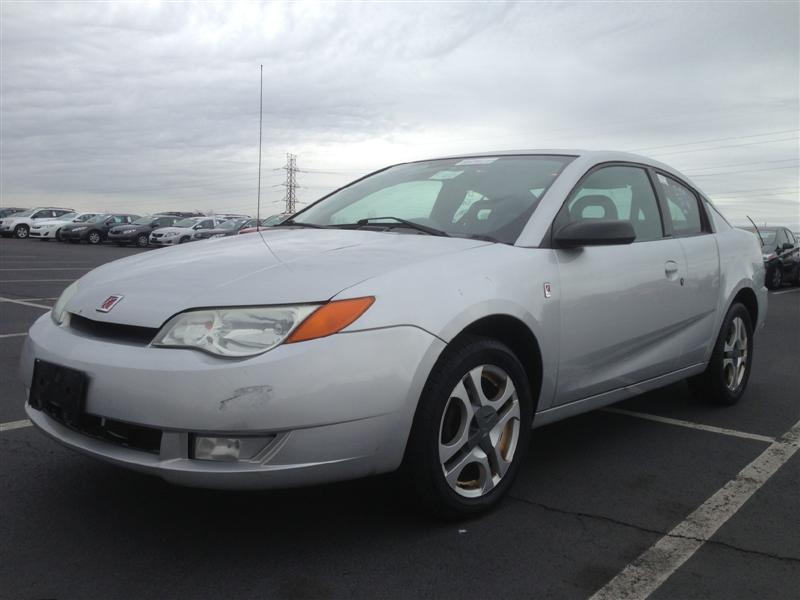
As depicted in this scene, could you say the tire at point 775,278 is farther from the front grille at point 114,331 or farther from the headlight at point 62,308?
the front grille at point 114,331

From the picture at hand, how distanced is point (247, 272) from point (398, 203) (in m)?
1.29

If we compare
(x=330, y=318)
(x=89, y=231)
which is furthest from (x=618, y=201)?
(x=89, y=231)

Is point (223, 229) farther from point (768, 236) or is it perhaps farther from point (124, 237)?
point (768, 236)

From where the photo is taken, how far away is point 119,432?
2.62m

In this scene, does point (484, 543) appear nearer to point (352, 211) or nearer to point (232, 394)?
point (232, 394)

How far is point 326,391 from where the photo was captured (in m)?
2.47

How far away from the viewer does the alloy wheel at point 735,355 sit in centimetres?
485

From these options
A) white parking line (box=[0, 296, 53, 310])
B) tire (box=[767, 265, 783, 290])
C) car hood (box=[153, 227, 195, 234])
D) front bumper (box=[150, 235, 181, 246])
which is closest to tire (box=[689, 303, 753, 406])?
white parking line (box=[0, 296, 53, 310])

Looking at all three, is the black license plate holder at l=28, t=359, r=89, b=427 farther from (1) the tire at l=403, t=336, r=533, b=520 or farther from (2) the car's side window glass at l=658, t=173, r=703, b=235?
(2) the car's side window glass at l=658, t=173, r=703, b=235

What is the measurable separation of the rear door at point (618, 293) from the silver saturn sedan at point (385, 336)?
0.04 ft

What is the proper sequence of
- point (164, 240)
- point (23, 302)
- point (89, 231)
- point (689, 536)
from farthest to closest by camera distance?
1. point (89, 231)
2. point (164, 240)
3. point (23, 302)
4. point (689, 536)

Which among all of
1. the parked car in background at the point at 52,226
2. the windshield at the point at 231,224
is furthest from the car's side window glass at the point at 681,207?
the parked car in background at the point at 52,226

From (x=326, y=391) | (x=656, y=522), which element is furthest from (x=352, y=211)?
(x=656, y=522)

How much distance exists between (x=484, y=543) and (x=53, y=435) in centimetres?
160
